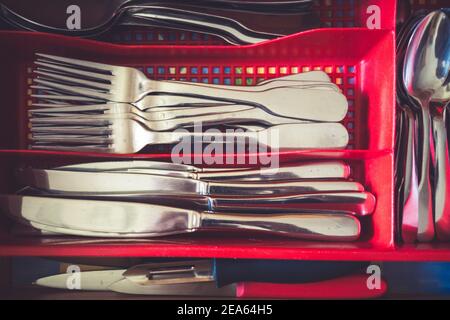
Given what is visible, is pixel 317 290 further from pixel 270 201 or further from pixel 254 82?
pixel 254 82

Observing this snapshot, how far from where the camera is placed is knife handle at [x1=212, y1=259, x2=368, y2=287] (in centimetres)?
75

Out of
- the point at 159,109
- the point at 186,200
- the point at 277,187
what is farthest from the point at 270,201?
the point at 159,109

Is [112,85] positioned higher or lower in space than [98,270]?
higher

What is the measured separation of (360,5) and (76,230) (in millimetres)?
614

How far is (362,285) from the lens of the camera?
0.75 m

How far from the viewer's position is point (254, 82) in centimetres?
83

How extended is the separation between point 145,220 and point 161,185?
61 mm

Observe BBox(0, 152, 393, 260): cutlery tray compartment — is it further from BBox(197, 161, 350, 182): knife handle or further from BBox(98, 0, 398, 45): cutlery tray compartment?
BBox(98, 0, 398, 45): cutlery tray compartment

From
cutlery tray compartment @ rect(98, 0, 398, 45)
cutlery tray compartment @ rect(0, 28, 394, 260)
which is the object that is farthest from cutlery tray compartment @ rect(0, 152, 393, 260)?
cutlery tray compartment @ rect(98, 0, 398, 45)

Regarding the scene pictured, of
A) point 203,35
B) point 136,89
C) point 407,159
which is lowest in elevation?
point 407,159

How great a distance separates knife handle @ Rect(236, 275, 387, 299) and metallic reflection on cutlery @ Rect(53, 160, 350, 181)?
0.59 feet

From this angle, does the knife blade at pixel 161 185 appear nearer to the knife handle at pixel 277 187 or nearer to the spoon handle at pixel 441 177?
the knife handle at pixel 277 187
